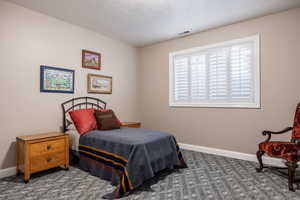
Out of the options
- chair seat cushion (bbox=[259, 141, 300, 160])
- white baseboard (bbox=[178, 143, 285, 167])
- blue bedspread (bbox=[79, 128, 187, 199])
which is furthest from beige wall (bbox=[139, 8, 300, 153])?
blue bedspread (bbox=[79, 128, 187, 199])

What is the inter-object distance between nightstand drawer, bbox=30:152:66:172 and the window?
2.56 metres

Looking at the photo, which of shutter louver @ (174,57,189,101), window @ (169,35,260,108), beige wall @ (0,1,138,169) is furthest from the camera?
shutter louver @ (174,57,189,101)

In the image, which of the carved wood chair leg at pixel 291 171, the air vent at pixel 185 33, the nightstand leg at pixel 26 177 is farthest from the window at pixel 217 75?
the nightstand leg at pixel 26 177

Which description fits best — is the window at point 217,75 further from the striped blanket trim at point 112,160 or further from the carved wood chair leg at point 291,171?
the striped blanket trim at point 112,160

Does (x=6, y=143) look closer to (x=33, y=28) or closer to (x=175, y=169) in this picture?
(x=33, y=28)

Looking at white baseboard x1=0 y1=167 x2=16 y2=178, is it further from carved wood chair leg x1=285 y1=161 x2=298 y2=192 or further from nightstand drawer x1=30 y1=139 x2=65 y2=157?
carved wood chair leg x1=285 y1=161 x2=298 y2=192

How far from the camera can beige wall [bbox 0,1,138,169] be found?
2.60 meters

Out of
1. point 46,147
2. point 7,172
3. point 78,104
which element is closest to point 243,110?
point 78,104

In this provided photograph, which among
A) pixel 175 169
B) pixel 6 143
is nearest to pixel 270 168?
pixel 175 169

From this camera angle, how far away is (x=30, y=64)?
2852 millimetres

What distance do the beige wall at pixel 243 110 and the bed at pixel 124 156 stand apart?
120 centimetres

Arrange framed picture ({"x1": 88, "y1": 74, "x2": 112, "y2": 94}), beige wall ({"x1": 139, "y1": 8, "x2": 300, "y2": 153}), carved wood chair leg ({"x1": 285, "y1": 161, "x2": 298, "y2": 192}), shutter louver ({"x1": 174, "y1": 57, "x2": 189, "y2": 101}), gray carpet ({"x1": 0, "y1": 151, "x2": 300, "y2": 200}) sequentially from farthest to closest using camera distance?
shutter louver ({"x1": 174, "y1": 57, "x2": 189, "y2": 101}), framed picture ({"x1": 88, "y1": 74, "x2": 112, "y2": 94}), beige wall ({"x1": 139, "y1": 8, "x2": 300, "y2": 153}), carved wood chair leg ({"x1": 285, "y1": 161, "x2": 298, "y2": 192}), gray carpet ({"x1": 0, "y1": 151, "x2": 300, "y2": 200})

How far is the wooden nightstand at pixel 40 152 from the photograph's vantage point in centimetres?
238

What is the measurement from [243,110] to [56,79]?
3458 millimetres
